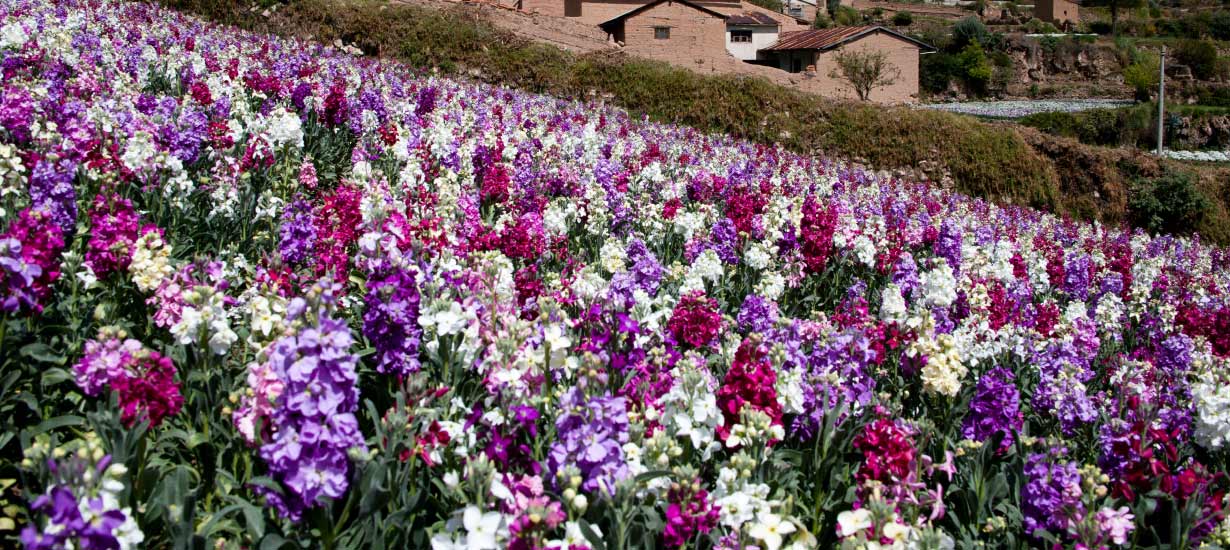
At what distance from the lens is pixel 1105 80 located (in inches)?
3895

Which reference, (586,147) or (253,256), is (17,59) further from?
(586,147)

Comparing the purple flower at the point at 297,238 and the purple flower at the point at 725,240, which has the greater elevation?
the purple flower at the point at 297,238

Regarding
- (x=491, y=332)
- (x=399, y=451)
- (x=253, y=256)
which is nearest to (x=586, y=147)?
(x=253, y=256)

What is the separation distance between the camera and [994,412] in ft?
13.3

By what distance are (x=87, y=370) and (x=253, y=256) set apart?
2.70 metres

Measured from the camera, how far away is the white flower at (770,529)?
8.14 feet

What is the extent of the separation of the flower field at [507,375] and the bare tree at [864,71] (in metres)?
36.7

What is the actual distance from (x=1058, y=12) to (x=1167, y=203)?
12291 centimetres

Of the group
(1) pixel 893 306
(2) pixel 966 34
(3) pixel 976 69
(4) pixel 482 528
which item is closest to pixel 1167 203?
(1) pixel 893 306

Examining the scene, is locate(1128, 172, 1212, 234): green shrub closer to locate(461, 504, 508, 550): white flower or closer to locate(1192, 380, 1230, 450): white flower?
locate(1192, 380, 1230, 450): white flower

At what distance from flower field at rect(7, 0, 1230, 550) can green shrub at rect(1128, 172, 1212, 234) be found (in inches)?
808

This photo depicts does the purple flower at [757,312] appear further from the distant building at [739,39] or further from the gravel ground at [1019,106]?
the gravel ground at [1019,106]

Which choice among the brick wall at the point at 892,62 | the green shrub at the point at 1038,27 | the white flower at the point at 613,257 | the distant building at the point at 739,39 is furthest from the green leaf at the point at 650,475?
the green shrub at the point at 1038,27

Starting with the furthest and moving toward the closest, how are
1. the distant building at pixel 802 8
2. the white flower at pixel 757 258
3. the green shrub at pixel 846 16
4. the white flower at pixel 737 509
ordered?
the green shrub at pixel 846 16, the distant building at pixel 802 8, the white flower at pixel 757 258, the white flower at pixel 737 509
